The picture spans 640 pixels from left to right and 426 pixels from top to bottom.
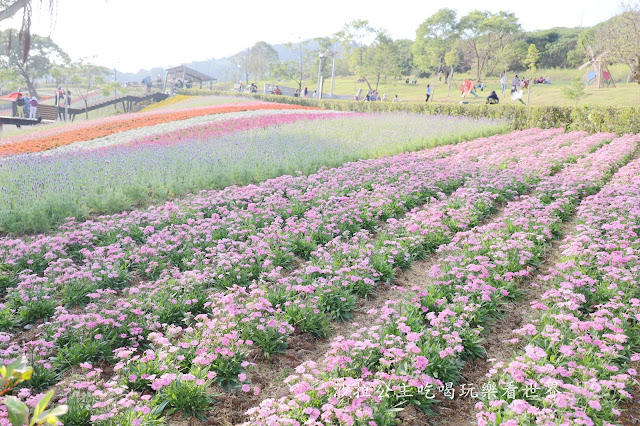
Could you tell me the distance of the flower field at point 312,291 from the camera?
11.0 feet

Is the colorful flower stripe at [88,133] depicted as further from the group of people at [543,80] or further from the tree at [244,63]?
the tree at [244,63]

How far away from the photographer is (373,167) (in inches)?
410

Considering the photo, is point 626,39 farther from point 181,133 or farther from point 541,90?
point 181,133

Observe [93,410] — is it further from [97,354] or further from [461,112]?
[461,112]

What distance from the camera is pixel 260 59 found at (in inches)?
4146

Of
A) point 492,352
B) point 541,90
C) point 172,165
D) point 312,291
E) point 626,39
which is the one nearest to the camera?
point 492,352

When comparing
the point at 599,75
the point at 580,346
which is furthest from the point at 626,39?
the point at 580,346

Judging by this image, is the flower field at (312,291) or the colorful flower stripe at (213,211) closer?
the flower field at (312,291)

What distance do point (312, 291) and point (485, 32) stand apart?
58678mm

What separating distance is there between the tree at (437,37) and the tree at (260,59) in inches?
2016

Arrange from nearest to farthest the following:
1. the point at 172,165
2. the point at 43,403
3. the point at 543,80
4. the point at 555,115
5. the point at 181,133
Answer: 1. the point at 43,403
2. the point at 172,165
3. the point at 181,133
4. the point at 555,115
5. the point at 543,80

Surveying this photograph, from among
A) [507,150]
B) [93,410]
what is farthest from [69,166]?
[507,150]

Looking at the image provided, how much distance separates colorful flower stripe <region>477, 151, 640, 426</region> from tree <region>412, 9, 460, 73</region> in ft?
180

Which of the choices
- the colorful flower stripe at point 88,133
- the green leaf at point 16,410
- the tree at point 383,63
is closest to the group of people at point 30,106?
the colorful flower stripe at point 88,133
